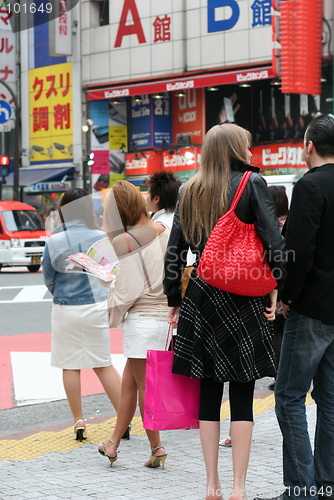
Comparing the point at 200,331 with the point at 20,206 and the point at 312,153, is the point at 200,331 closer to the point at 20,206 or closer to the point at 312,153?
the point at 312,153

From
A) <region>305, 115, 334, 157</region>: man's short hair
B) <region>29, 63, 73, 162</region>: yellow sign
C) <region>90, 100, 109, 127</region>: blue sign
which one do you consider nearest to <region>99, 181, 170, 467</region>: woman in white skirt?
<region>305, 115, 334, 157</region>: man's short hair

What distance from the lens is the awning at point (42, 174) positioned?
1256 inches

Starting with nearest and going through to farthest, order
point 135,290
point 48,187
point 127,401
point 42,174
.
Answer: point 135,290 < point 127,401 < point 48,187 < point 42,174

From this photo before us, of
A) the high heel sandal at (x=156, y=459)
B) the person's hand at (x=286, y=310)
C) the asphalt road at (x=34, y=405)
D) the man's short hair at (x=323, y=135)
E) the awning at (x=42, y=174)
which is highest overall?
the awning at (x=42, y=174)

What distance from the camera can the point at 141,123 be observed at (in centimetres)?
3122

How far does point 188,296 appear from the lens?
3326mm

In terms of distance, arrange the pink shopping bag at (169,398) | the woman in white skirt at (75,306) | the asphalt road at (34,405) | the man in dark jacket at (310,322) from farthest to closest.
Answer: the asphalt road at (34,405)
the woman in white skirt at (75,306)
the pink shopping bag at (169,398)
the man in dark jacket at (310,322)

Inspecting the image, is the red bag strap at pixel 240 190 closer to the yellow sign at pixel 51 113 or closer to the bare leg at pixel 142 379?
the bare leg at pixel 142 379

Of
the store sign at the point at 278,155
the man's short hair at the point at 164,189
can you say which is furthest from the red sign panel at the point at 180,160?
the man's short hair at the point at 164,189

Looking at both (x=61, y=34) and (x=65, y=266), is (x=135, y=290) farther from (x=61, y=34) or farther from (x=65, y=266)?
(x=61, y=34)

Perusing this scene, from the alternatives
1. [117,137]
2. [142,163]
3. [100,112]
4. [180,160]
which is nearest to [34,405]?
[180,160]

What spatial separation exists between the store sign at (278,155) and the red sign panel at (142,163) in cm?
513

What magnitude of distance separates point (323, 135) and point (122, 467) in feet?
7.75

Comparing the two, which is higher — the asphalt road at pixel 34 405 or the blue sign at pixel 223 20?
the blue sign at pixel 223 20
